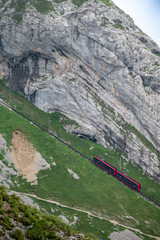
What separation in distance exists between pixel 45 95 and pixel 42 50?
59.3 feet

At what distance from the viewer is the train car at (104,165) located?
67.9 m

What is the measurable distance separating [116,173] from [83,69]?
4441cm

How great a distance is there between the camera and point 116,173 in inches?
2660

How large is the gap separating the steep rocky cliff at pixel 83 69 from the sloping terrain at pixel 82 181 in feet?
31.7

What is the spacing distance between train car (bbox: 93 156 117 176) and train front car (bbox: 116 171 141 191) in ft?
5.46

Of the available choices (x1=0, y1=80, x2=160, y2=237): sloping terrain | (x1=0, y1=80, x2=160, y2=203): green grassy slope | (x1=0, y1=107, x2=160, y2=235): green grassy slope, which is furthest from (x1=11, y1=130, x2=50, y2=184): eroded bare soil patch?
(x1=0, y1=80, x2=160, y2=203): green grassy slope

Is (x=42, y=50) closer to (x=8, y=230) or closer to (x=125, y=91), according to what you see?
(x=125, y=91)

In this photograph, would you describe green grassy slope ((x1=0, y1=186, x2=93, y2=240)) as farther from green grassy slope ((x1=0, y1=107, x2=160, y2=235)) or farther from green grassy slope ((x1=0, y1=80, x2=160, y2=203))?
green grassy slope ((x1=0, y1=80, x2=160, y2=203))

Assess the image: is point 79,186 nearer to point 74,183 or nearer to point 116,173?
point 74,183

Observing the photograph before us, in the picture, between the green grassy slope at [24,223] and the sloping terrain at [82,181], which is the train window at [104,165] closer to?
the sloping terrain at [82,181]

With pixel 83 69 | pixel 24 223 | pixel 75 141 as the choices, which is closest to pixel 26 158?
pixel 75 141

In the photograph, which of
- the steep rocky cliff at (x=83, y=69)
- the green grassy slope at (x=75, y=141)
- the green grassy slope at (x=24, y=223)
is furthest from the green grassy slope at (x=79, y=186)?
the green grassy slope at (x=24, y=223)

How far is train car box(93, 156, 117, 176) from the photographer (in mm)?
67906

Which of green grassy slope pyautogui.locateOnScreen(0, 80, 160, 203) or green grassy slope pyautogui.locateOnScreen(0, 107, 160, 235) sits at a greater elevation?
green grassy slope pyautogui.locateOnScreen(0, 80, 160, 203)
